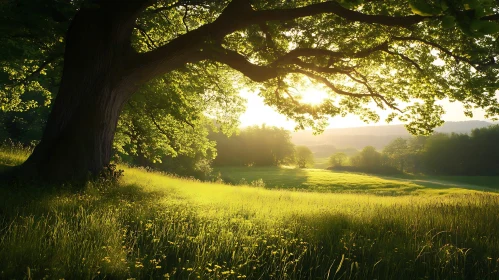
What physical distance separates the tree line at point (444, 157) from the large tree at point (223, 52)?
2622 inches

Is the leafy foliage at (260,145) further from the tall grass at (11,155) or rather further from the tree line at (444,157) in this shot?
the tall grass at (11,155)

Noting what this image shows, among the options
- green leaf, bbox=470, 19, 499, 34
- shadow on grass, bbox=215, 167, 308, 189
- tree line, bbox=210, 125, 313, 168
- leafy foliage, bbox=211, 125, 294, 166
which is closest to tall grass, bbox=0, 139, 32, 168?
green leaf, bbox=470, 19, 499, 34

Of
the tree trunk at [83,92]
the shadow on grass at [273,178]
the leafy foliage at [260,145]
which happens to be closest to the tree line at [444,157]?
the leafy foliage at [260,145]

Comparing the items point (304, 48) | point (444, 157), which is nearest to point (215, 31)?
point (304, 48)

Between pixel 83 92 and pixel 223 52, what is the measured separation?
402cm

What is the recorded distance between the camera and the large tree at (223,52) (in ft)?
27.9

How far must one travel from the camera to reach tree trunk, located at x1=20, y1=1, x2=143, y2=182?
28.4 feet

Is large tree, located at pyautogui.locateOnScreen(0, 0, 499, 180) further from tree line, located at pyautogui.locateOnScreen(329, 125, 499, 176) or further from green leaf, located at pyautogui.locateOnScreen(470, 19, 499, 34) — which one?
tree line, located at pyautogui.locateOnScreen(329, 125, 499, 176)

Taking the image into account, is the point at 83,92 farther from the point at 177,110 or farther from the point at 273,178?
the point at 273,178

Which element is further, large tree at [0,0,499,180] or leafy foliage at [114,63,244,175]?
leafy foliage at [114,63,244,175]

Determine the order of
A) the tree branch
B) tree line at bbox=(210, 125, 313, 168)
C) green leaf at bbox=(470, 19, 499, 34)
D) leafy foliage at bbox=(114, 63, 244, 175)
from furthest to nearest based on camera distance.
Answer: tree line at bbox=(210, 125, 313, 168), leafy foliage at bbox=(114, 63, 244, 175), the tree branch, green leaf at bbox=(470, 19, 499, 34)

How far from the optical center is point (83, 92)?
28.9 ft

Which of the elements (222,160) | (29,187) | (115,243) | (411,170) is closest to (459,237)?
(115,243)

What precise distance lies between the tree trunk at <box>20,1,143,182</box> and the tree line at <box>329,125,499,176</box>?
73.8 m
